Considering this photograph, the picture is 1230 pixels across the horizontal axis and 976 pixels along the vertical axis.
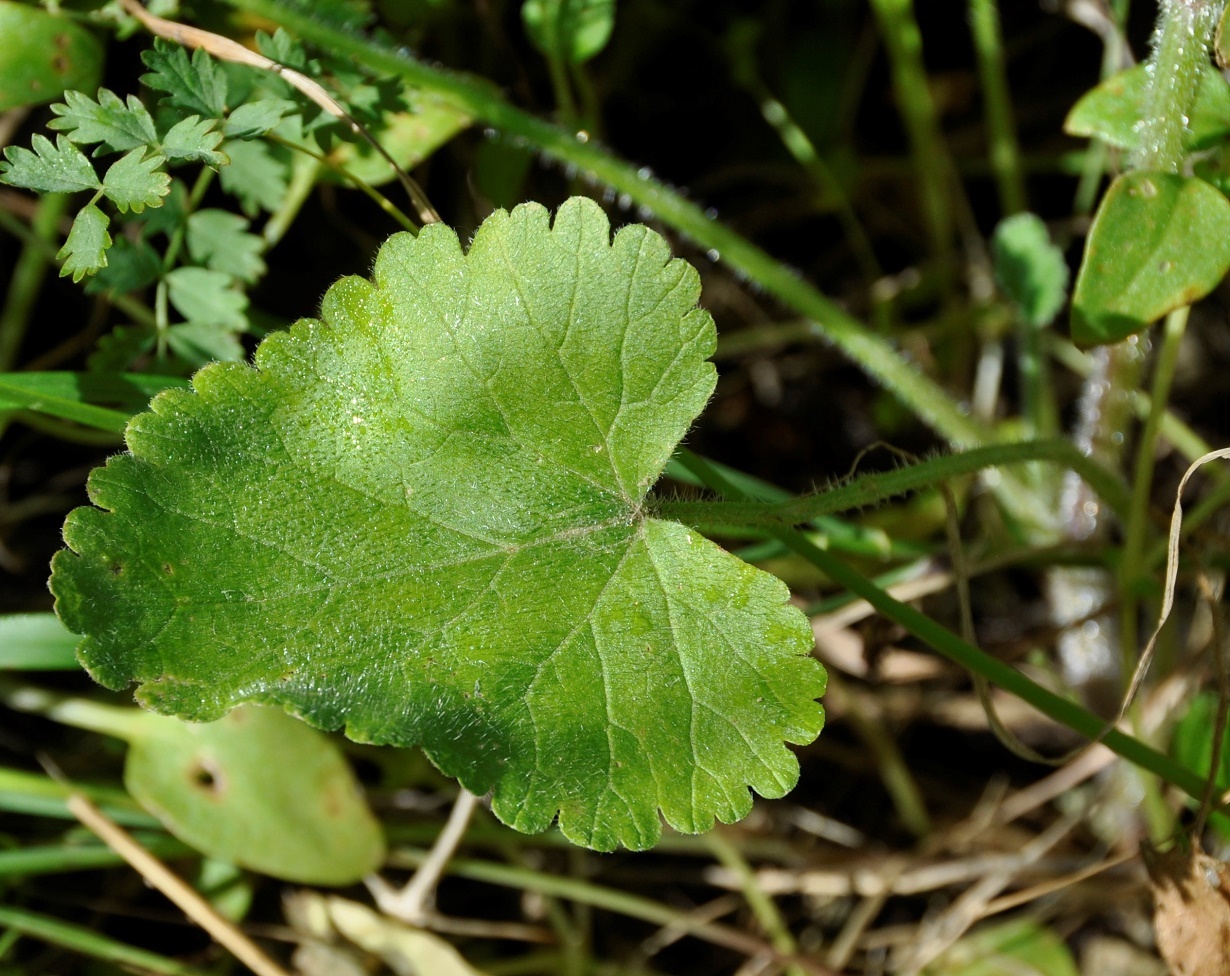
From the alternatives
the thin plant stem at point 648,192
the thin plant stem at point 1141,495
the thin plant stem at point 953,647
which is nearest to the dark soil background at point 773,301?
the thin plant stem at point 648,192

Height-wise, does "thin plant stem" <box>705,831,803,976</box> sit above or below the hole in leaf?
below

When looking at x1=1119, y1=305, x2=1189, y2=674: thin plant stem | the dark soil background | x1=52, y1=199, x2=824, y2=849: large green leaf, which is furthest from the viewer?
the dark soil background

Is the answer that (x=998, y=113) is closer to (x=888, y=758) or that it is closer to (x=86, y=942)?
(x=888, y=758)

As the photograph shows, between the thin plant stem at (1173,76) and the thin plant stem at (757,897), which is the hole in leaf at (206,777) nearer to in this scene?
the thin plant stem at (757,897)

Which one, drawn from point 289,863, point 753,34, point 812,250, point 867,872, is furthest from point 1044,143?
point 289,863

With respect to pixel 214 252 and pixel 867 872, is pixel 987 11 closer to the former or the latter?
pixel 214 252

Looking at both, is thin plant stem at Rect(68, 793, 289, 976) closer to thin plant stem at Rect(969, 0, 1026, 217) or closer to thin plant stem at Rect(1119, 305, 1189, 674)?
thin plant stem at Rect(1119, 305, 1189, 674)

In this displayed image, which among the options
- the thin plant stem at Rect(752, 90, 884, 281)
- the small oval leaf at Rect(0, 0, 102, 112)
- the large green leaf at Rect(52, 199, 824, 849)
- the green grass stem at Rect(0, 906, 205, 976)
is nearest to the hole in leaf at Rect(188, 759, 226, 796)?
the green grass stem at Rect(0, 906, 205, 976)

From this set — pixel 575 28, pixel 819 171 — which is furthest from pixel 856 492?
pixel 819 171
